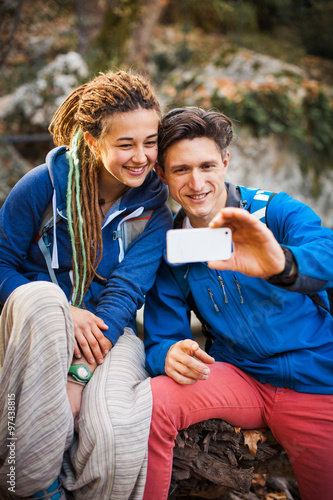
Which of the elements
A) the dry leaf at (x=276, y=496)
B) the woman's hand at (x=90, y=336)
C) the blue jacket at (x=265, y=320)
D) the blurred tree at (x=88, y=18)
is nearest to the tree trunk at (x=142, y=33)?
the blurred tree at (x=88, y=18)

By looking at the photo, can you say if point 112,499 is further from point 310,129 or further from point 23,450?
point 310,129

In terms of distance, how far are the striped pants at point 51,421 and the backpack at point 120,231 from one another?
1.58 feet

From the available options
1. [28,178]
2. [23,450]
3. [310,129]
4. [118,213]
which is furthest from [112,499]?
[310,129]

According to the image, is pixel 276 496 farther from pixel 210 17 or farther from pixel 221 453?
pixel 210 17

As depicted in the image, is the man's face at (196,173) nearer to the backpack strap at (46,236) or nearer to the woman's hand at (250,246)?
the woman's hand at (250,246)

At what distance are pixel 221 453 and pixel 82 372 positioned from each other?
834 mm

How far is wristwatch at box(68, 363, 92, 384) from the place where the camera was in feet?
6.68

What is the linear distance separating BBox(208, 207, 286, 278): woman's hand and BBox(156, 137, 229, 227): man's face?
0.50m

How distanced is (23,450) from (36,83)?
6007mm

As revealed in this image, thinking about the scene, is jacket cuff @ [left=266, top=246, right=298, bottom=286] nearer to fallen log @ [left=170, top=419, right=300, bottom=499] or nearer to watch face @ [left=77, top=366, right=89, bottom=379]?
fallen log @ [left=170, top=419, right=300, bottom=499]

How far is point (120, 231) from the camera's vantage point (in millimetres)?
2381

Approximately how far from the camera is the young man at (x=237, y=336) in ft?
6.35

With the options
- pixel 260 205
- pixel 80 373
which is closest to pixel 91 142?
pixel 260 205

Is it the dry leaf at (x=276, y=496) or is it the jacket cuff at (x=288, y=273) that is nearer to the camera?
the jacket cuff at (x=288, y=273)
